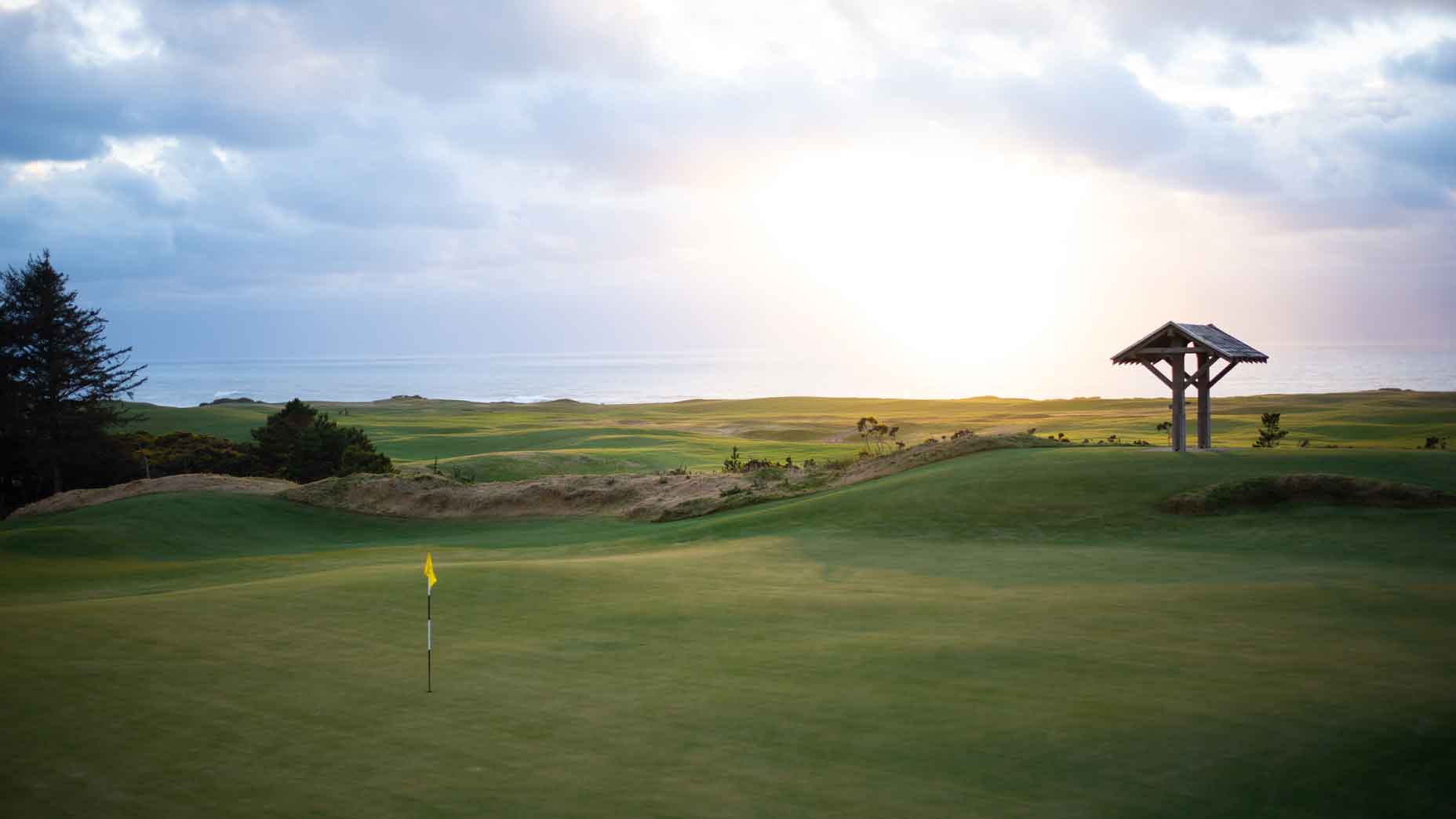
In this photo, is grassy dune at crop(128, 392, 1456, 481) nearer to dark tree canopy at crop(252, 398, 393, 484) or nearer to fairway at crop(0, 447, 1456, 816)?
dark tree canopy at crop(252, 398, 393, 484)

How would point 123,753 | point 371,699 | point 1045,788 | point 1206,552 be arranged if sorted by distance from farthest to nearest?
point 1206,552 < point 371,699 < point 123,753 < point 1045,788

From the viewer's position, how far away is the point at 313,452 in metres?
43.6

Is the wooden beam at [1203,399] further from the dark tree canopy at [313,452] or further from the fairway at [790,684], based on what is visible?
the dark tree canopy at [313,452]

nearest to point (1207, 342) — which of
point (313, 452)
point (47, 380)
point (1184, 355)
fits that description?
point (1184, 355)

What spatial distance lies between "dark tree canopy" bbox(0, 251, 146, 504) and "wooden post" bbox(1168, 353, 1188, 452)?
43.0 meters

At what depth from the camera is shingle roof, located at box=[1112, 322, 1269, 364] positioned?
2516 cm

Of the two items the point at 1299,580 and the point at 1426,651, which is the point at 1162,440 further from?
the point at 1426,651

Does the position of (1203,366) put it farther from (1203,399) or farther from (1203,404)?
(1203,404)

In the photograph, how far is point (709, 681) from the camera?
10.1 m

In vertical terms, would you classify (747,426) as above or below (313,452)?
above

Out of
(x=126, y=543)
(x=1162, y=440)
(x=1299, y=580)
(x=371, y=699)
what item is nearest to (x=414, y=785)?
(x=371, y=699)

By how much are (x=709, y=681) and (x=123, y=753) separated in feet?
17.9

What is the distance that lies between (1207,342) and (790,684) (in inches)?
792

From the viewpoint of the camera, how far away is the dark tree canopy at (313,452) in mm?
42719
